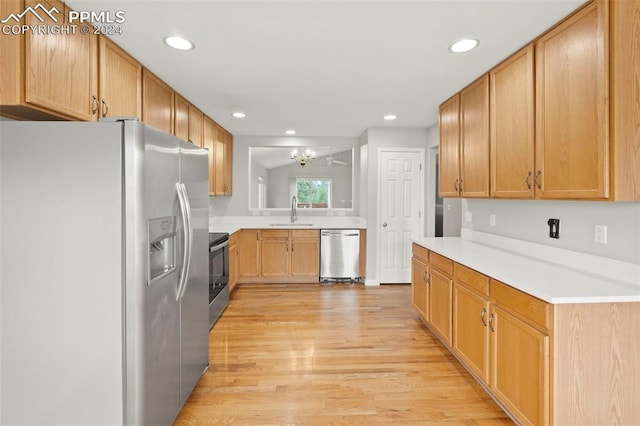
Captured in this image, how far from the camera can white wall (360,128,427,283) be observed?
4.94m

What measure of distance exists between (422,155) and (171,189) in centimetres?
399

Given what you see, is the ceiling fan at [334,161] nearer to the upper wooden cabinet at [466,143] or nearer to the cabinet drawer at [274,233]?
the cabinet drawer at [274,233]

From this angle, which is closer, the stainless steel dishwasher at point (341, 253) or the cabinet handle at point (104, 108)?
the cabinet handle at point (104, 108)

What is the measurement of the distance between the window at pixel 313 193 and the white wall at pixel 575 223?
299 cm

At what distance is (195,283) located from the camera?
2223 mm

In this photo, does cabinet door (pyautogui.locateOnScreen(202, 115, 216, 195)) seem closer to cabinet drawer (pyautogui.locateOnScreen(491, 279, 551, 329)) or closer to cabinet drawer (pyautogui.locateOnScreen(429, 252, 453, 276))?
cabinet drawer (pyautogui.locateOnScreen(429, 252, 453, 276))

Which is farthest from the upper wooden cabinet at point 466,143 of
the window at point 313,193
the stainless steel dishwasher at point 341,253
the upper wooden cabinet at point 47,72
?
the upper wooden cabinet at point 47,72

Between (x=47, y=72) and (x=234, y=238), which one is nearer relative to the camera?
(x=47, y=72)

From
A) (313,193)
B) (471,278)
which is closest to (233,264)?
(313,193)

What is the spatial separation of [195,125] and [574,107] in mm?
3474

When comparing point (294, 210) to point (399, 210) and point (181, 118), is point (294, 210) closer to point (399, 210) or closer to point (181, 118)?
point (399, 210)

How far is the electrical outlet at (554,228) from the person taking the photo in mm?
2320

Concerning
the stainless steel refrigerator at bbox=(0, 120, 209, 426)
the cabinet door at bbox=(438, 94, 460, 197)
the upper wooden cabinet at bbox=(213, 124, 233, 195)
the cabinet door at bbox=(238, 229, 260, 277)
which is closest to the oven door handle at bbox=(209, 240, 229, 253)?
the upper wooden cabinet at bbox=(213, 124, 233, 195)

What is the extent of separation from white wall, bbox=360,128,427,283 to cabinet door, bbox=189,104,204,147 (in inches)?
90.9
